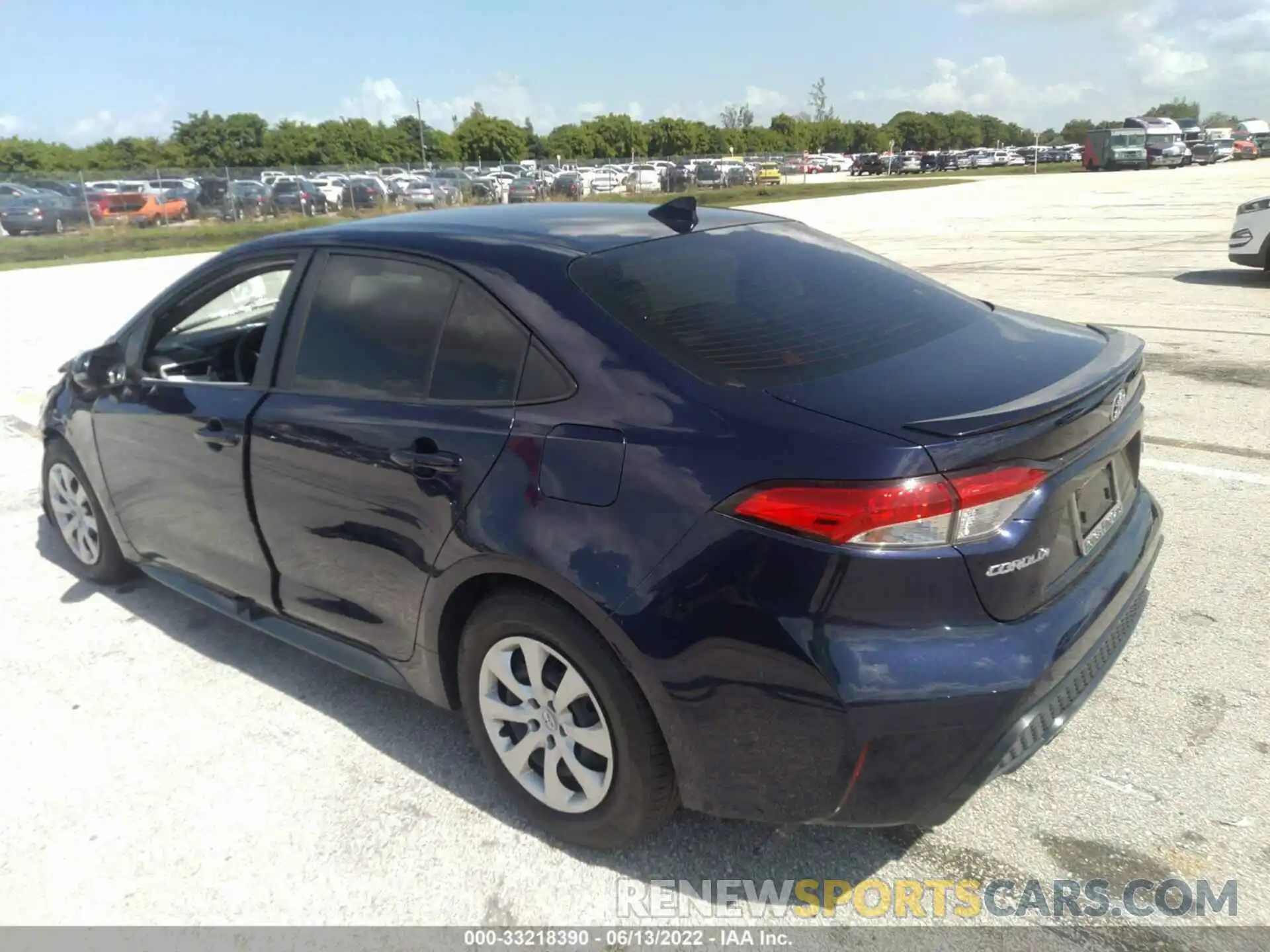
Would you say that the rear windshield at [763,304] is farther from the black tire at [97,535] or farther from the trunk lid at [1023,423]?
the black tire at [97,535]

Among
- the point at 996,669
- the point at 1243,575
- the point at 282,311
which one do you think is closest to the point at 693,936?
the point at 996,669

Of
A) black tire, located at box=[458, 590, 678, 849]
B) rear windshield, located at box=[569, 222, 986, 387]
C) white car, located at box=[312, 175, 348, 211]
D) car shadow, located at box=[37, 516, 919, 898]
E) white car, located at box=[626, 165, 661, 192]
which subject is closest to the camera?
black tire, located at box=[458, 590, 678, 849]

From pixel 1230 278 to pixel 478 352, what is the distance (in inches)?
495

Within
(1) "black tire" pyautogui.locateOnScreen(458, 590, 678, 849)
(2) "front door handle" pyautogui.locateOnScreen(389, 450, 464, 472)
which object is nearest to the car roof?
(2) "front door handle" pyautogui.locateOnScreen(389, 450, 464, 472)

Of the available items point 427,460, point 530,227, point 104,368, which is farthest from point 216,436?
point 530,227

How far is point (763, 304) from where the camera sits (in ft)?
9.25

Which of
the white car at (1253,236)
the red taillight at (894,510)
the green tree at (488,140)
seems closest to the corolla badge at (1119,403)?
the red taillight at (894,510)

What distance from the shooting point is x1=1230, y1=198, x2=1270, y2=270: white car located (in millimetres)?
10969

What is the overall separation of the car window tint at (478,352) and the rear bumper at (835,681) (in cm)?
78

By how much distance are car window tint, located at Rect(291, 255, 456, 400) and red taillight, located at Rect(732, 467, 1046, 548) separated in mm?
1240

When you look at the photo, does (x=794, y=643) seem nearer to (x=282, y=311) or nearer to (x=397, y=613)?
(x=397, y=613)

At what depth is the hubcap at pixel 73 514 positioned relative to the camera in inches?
175

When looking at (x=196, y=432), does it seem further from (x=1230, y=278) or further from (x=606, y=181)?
(x=606, y=181)

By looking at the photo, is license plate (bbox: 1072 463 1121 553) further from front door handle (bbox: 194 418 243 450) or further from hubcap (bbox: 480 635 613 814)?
front door handle (bbox: 194 418 243 450)
